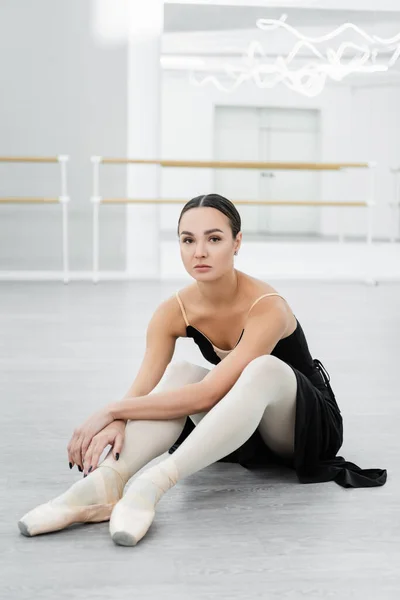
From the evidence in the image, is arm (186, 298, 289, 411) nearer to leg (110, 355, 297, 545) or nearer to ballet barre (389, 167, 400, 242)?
leg (110, 355, 297, 545)

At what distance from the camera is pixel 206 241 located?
1516 mm

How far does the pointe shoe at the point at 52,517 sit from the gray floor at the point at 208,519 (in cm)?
2

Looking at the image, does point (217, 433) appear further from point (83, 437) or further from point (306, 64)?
point (306, 64)

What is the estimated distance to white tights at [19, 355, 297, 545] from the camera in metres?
1.36

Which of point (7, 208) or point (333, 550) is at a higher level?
point (7, 208)

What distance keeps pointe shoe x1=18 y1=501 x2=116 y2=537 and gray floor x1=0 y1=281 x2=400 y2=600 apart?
16 mm

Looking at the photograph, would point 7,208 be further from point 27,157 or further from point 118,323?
point 118,323

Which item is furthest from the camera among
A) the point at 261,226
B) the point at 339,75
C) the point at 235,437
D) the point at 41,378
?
the point at 261,226

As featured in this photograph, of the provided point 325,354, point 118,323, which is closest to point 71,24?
point 118,323

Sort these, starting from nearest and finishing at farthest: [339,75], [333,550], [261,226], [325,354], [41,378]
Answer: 1. [333,550]
2. [41,378]
3. [325,354]
4. [339,75]
5. [261,226]

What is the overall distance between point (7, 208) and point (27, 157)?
371mm

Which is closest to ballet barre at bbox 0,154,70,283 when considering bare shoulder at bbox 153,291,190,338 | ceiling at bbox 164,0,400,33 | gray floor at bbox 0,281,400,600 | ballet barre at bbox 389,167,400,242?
gray floor at bbox 0,281,400,600

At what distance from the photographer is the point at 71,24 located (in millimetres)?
5676

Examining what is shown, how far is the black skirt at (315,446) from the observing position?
5.13 feet
